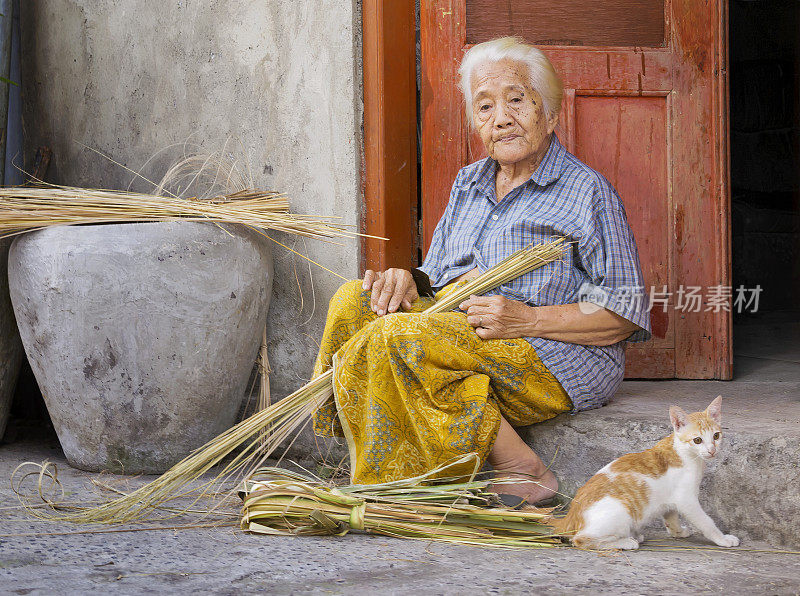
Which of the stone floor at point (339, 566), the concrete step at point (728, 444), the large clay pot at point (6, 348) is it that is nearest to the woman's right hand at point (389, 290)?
the concrete step at point (728, 444)

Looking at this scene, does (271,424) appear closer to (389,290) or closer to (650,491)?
(389,290)

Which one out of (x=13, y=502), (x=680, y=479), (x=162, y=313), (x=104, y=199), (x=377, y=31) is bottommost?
(x=13, y=502)

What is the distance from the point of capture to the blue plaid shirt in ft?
8.09

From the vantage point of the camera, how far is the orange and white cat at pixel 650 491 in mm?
2033

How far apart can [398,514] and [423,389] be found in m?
0.34

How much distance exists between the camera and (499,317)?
2.40m

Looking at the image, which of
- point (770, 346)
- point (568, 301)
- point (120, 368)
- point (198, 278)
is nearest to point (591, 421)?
point (568, 301)

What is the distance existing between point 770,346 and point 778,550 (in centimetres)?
273

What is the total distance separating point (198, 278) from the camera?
9.62ft

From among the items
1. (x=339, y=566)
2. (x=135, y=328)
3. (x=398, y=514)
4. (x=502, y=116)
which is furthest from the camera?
(x=135, y=328)

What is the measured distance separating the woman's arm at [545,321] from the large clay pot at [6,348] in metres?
1.91

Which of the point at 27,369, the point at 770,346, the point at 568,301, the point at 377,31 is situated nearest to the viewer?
the point at 568,301

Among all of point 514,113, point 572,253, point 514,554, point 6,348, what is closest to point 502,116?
point 514,113

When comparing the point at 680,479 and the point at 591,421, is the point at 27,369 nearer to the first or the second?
the point at 591,421
